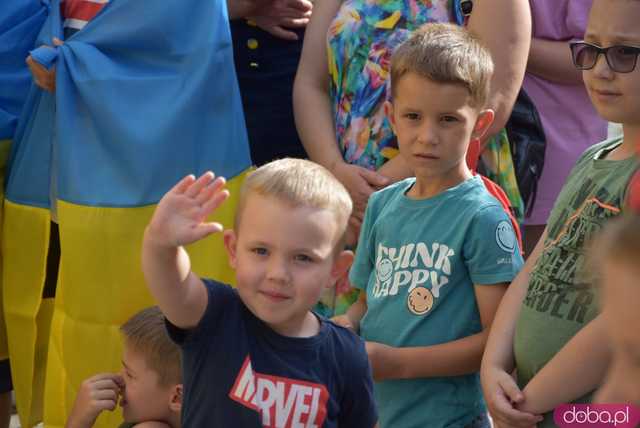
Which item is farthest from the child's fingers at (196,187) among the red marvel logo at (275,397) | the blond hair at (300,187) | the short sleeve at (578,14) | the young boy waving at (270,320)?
the short sleeve at (578,14)

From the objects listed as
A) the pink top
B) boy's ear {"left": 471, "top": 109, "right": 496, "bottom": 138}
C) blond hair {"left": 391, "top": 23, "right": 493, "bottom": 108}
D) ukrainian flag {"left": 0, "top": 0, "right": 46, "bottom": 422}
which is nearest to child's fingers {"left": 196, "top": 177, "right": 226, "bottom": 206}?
blond hair {"left": 391, "top": 23, "right": 493, "bottom": 108}

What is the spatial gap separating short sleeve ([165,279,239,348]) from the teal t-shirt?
1.98 ft

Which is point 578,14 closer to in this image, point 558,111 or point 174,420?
point 558,111

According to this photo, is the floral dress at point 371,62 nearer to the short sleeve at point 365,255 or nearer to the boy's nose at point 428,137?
the short sleeve at point 365,255

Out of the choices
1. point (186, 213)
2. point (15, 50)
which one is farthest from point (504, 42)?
point (15, 50)

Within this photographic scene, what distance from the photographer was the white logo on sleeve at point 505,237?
8.77ft

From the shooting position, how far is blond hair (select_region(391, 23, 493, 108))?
2.73 meters

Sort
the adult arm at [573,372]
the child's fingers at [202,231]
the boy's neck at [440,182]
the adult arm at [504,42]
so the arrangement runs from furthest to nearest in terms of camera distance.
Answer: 1. the adult arm at [504,42]
2. the boy's neck at [440,182]
3. the adult arm at [573,372]
4. the child's fingers at [202,231]

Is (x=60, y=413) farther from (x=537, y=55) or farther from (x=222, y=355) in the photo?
(x=537, y=55)

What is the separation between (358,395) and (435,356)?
38 centimetres

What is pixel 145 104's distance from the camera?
3346mm

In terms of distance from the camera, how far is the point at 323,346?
90.9 inches

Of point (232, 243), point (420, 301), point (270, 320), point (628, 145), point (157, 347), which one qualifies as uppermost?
point (628, 145)

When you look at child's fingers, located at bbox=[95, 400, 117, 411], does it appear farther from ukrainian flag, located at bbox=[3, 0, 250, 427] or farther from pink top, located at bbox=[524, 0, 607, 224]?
pink top, located at bbox=[524, 0, 607, 224]
